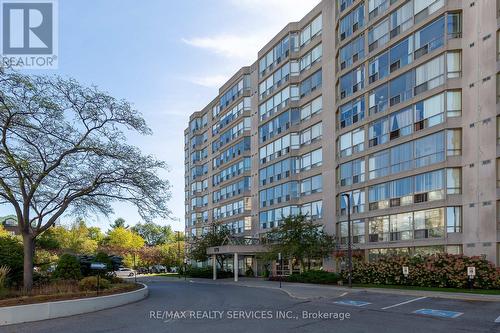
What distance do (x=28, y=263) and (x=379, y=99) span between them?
2911 centimetres

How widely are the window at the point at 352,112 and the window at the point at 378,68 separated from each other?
2.21 m

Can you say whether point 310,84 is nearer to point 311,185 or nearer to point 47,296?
point 311,185

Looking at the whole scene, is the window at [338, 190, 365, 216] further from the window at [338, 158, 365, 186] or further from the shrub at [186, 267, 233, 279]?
the shrub at [186, 267, 233, 279]

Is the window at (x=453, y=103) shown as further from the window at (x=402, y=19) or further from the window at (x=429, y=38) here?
the window at (x=402, y=19)

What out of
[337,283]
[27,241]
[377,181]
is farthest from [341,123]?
[27,241]

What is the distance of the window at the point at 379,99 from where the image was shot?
4141cm

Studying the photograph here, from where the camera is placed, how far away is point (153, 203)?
94.8 ft

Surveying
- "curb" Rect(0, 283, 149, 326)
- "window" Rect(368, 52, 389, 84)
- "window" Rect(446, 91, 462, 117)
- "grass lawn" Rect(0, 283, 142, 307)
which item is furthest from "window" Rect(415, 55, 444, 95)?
"grass lawn" Rect(0, 283, 142, 307)

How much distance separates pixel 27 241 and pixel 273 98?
40.5 metres

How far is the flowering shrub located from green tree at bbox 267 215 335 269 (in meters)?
6.06

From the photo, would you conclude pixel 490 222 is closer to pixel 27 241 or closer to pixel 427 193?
pixel 427 193

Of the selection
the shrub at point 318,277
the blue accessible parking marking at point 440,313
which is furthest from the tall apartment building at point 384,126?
the blue accessible parking marking at point 440,313

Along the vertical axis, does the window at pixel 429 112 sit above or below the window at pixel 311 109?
below

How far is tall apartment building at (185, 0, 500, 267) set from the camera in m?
33.3
